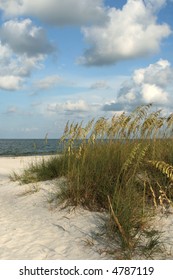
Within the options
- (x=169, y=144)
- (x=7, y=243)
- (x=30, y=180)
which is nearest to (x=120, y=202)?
(x=7, y=243)

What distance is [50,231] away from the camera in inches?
204

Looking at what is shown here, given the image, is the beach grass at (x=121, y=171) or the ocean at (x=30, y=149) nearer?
the beach grass at (x=121, y=171)

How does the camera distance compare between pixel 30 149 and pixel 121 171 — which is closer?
pixel 121 171

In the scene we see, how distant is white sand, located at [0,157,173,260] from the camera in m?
4.43

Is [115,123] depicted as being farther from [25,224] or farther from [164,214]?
[25,224]

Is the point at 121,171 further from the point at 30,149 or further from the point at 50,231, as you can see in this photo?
the point at 30,149

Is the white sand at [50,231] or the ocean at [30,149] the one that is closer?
the white sand at [50,231]

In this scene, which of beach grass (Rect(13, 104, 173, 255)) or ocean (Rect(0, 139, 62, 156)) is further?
ocean (Rect(0, 139, 62, 156))

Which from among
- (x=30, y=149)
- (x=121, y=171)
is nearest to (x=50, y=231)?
(x=121, y=171)

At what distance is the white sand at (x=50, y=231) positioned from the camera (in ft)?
14.5

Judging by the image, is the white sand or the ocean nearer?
the white sand
